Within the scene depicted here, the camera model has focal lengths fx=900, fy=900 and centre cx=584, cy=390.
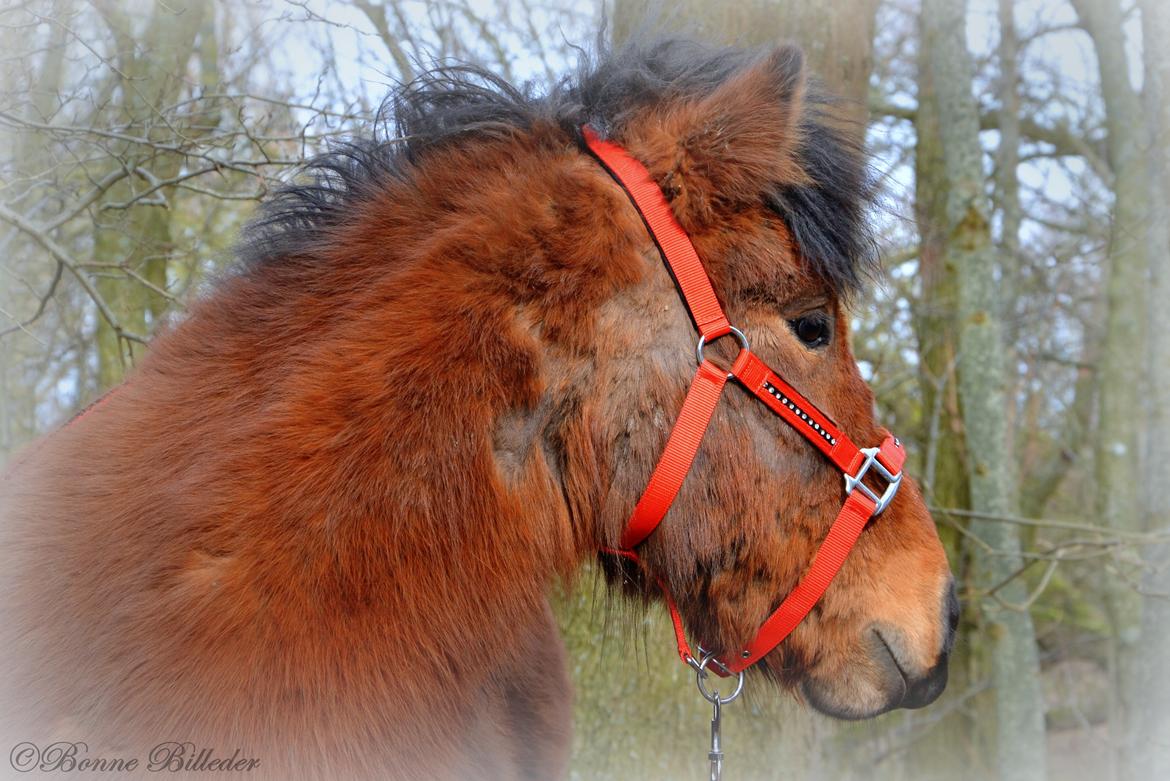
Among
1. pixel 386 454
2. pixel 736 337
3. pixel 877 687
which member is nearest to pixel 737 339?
pixel 736 337

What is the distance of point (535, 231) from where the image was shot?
2027mm

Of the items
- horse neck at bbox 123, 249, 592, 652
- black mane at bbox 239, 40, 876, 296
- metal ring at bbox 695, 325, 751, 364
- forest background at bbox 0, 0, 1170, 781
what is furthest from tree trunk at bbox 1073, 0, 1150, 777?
horse neck at bbox 123, 249, 592, 652

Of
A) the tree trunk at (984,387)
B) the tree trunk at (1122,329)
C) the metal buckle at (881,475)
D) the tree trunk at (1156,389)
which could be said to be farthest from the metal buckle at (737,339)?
the tree trunk at (1122,329)

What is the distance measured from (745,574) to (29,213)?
371 cm

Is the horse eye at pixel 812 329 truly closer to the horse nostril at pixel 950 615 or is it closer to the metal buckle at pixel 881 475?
the metal buckle at pixel 881 475

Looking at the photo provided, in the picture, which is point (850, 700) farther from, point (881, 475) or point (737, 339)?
point (737, 339)

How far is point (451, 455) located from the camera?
75.2 inches

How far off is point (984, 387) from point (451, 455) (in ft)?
18.6

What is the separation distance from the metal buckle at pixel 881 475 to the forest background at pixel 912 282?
19.4 inches

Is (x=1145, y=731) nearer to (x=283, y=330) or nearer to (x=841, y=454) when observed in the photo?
(x=841, y=454)

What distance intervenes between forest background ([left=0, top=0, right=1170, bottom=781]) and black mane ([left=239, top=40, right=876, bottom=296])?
217mm

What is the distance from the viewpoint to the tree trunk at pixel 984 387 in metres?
6.55

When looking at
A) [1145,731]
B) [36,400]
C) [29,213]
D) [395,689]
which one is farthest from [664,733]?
[36,400]

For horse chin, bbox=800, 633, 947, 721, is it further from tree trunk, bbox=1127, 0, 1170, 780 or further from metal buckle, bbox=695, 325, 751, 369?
tree trunk, bbox=1127, 0, 1170, 780
